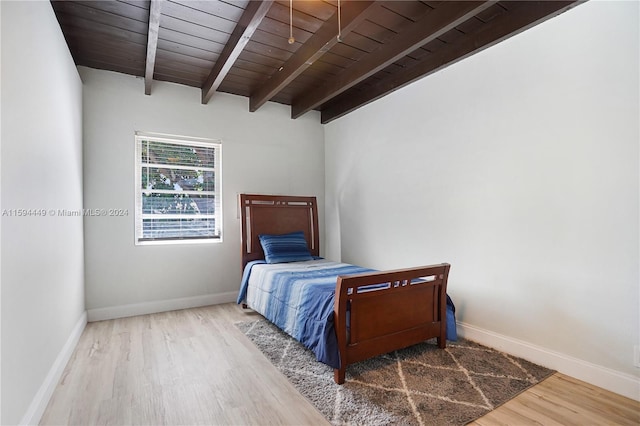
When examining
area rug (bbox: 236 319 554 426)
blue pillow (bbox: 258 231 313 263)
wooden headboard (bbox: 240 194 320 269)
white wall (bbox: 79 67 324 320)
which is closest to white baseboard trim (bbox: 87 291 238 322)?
white wall (bbox: 79 67 324 320)

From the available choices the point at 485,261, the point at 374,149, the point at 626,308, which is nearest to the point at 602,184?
the point at 626,308

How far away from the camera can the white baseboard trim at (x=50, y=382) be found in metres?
1.68

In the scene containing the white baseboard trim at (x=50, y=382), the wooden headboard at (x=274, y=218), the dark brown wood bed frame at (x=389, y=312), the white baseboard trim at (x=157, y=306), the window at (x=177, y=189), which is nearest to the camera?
the white baseboard trim at (x=50, y=382)

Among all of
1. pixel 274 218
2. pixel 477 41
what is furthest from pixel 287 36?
pixel 274 218

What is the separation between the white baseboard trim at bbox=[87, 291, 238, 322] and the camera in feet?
11.1

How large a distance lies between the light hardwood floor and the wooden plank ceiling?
8.20 ft

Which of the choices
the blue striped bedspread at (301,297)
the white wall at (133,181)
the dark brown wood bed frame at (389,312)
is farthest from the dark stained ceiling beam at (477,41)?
the blue striped bedspread at (301,297)

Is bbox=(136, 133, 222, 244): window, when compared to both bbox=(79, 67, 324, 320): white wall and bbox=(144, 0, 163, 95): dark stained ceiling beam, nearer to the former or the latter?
bbox=(79, 67, 324, 320): white wall

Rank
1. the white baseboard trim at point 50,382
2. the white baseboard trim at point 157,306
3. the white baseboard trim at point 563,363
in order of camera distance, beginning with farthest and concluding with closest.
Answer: the white baseboard trim at point 157,306, the white baseboard trim at point 563,363, the white baseboard trim at point 50,382

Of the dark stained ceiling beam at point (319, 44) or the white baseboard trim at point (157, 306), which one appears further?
the white baseboard trim at point (157, 306)

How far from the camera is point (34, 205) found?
181cm

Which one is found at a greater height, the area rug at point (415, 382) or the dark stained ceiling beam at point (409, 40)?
the dark stained ceiling beam at point (409, 40)

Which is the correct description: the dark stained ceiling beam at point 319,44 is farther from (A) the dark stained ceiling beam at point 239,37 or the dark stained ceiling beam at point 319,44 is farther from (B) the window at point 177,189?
(B) the window at point 177,189

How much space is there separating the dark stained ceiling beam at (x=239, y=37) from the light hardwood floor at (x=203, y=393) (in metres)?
2.56
